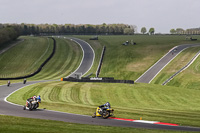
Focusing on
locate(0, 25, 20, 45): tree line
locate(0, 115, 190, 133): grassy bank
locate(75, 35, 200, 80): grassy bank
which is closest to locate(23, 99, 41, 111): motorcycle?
locate(0, 115, 190, 133): grassy bank

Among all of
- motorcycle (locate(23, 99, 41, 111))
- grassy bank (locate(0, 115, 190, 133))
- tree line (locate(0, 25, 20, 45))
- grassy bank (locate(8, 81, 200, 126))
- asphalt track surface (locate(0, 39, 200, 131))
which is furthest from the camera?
tree line (locate(0, 25, 20, 45))

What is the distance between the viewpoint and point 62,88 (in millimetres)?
56062

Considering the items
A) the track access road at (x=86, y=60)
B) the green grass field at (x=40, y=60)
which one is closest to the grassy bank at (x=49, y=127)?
the green grass field at (x=40, y=60)

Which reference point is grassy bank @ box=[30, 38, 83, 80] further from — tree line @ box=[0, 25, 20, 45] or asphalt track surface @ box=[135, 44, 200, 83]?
asphalt track surface @ box=[135, 44, 200, 83]

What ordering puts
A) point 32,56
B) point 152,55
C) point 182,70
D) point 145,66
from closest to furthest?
point 182,70, point 145,66, point 152,55, point 32,56

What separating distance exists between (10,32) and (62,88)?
102607 millimetres

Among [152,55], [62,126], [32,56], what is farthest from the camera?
[32,56]

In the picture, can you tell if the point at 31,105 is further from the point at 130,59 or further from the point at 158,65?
the point at 130,59

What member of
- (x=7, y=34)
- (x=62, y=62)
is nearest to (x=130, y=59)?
(x=62, y=62)

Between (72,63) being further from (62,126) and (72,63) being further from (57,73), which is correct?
(62,126)

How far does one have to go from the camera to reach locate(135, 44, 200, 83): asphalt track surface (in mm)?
84181

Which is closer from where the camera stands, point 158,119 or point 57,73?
point 158,119

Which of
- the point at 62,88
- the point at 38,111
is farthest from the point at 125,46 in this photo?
the point at 38,111

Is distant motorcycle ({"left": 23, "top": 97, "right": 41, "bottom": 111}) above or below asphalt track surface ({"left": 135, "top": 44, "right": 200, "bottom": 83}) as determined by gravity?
above
